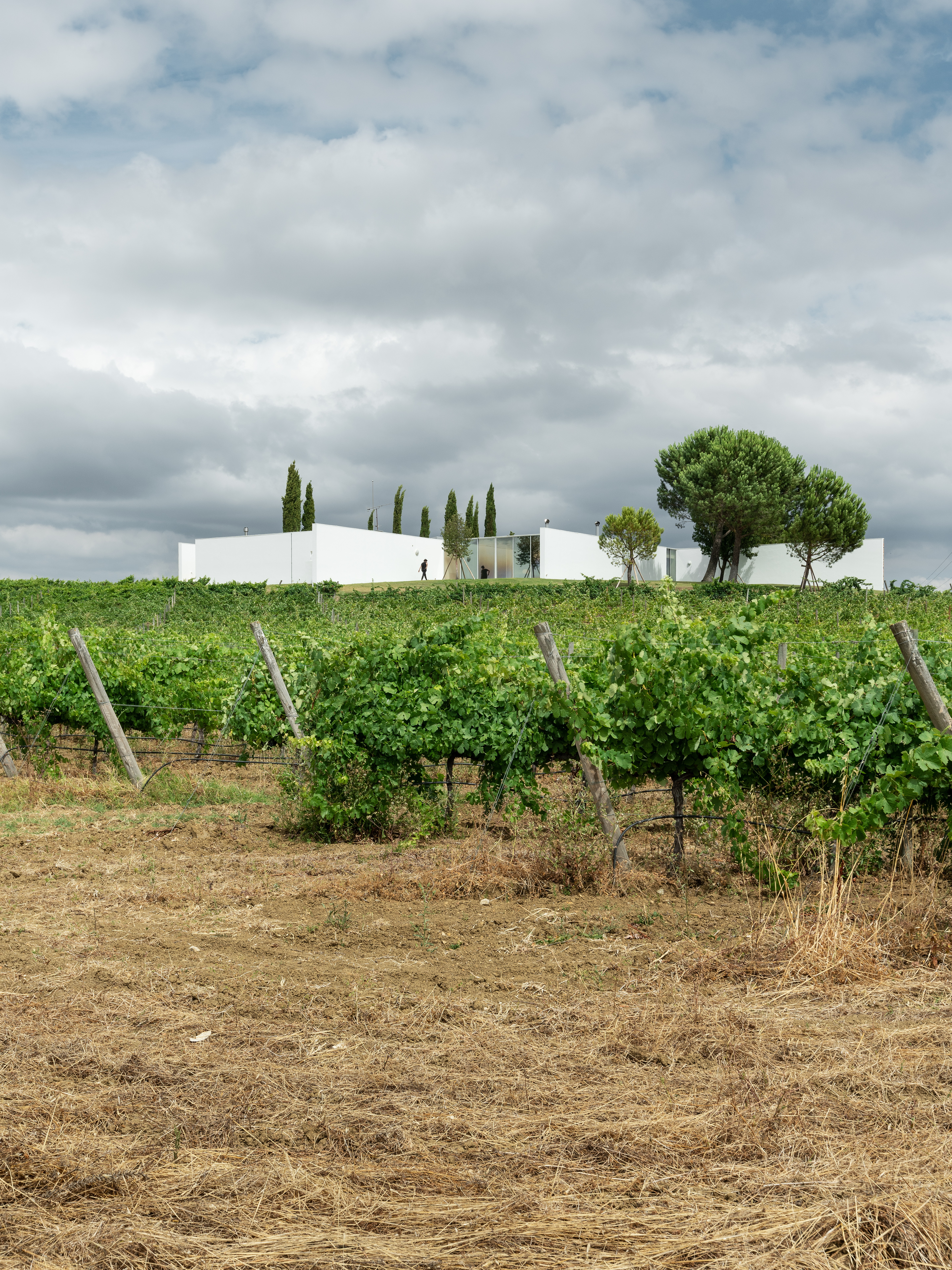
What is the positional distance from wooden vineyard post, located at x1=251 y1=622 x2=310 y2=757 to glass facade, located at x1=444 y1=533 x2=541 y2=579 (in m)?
39.9

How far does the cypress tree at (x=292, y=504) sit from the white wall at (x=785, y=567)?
2209 centimetres

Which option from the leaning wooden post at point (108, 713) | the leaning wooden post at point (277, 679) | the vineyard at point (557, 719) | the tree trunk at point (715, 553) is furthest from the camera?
the tree trunk at point (715, 553)

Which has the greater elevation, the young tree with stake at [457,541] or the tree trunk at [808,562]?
the young tree with stake at [457,541]

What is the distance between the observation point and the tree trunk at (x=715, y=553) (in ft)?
153

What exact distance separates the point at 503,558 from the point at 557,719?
44.7m

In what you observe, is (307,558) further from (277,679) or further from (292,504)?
(277,679)

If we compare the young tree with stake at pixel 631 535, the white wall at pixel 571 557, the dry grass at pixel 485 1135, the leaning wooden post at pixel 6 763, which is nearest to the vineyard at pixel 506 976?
the dry grass at pixel 485 1135

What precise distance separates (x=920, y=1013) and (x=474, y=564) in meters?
48.9

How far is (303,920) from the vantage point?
204 inches

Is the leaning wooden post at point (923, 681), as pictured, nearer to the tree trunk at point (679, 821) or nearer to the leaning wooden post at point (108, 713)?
the tree trunk at point (679, 821)

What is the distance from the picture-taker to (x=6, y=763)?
11305mm

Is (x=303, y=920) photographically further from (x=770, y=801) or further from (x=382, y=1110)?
(x=770, y=801)

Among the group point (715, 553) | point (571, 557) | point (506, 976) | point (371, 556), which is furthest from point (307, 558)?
point (506, 976)

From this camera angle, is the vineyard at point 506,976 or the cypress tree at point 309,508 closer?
the vineyard at point 506,976
